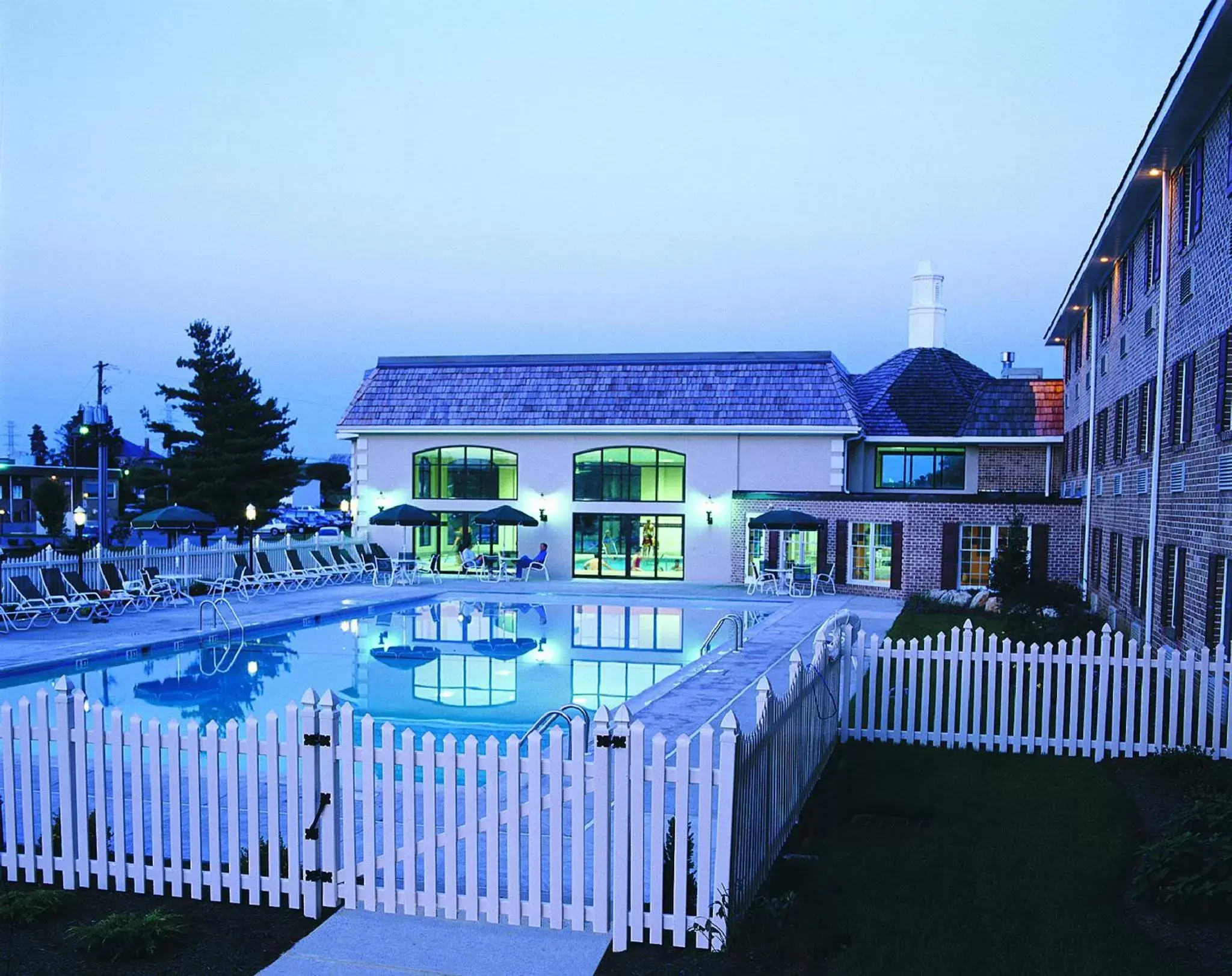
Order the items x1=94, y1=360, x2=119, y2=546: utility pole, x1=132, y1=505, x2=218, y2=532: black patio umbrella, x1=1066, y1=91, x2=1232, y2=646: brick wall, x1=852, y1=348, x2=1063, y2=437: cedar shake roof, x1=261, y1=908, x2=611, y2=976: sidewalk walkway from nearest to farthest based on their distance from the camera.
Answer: x1=261, y1=908, x2=611, y2=976: sidewalk walkway < x1=1066, y1=91, x2=1232, y2=646: brick wall < x1=132, y1=505, x2=218, y2=532: black patio umbrella < x1=94, y1=360, x2=119, y2=546: utility pole < x1=852, y1=348, x2=1063, y2=437: cedar shake roof

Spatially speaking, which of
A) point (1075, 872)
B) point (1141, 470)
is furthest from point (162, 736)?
point (1141, 470)

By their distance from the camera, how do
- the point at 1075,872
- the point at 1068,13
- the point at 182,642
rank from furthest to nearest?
the point at 1068,13 < the point at 182,642 < the point at 1075,872

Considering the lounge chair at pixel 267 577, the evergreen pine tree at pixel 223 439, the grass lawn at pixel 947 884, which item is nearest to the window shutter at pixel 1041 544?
the grass lawn at pixel 947 884

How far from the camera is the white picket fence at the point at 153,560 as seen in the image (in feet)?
62.3

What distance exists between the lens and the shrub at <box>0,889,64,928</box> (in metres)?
5.25

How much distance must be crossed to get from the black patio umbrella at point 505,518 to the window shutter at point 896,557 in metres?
9.72

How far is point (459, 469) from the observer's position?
31.1 meters

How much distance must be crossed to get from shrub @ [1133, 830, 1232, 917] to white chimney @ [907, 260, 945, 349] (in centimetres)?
3145

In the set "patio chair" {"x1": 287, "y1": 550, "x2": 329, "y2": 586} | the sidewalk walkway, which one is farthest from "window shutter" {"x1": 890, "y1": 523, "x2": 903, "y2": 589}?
the sidewalk walkway

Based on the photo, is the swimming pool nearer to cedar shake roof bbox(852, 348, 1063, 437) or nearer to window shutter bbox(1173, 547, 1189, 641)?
window shutter bbox(1173, 547, 1189, 641)

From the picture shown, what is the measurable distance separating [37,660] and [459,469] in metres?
17.5

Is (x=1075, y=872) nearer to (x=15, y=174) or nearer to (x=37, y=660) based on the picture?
(x=15, y=174)

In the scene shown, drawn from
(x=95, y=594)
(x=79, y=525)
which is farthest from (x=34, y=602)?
(x=79, y=525)

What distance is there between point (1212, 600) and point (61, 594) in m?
18.3
